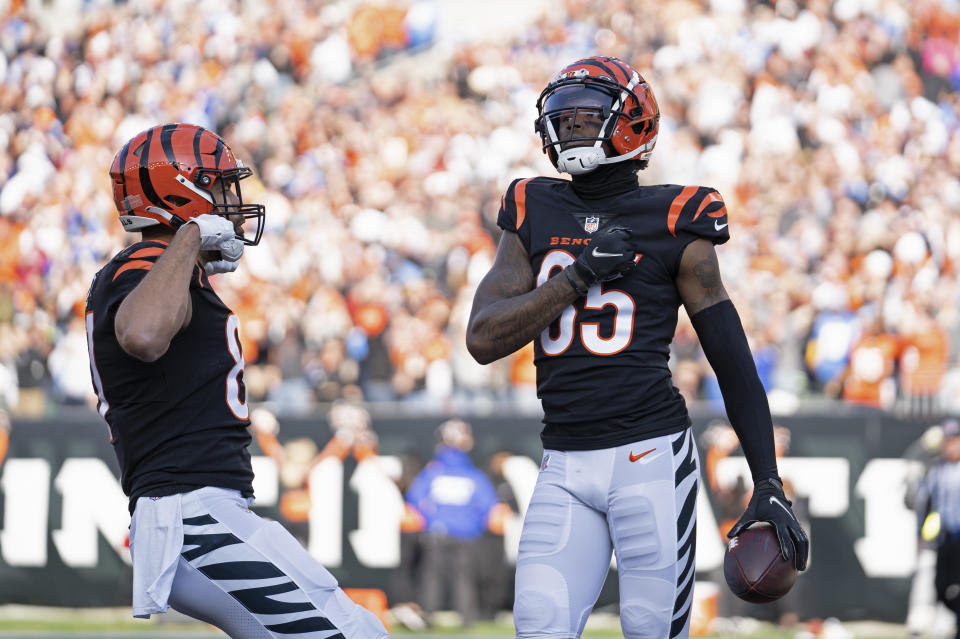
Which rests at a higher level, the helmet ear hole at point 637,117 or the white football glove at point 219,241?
the helmet ear hole at point 637,117

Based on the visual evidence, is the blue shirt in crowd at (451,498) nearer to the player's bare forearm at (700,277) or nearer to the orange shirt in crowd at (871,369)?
the orange shirt in crowd at (871,369)

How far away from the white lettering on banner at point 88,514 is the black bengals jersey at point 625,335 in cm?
660

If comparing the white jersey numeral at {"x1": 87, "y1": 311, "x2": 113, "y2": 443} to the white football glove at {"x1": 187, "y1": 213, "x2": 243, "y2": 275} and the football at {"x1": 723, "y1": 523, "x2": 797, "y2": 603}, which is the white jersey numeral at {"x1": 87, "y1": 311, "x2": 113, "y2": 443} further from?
the football at {"x1": 723, "y1": 523, "x2": 797, "y2": 603}

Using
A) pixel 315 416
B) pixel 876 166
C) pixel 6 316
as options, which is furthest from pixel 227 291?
pixel 876 166

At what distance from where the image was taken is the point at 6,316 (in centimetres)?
1224

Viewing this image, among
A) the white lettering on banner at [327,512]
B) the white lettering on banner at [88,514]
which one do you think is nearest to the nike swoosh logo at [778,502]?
the white lettering on banner at [327,512]

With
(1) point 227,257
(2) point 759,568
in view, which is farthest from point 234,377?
(2) point 759,568

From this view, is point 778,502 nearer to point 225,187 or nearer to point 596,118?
point 596,118

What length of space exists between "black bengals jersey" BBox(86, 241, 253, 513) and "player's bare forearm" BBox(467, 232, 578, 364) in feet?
2.40

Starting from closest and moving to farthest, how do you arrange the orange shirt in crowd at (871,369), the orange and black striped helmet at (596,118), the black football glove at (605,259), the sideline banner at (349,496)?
the black football glove at (605,259), the orange and black striped helmet at (596,118), the sideline banner at (349,496), the orange shirt in crowd at (871,369)

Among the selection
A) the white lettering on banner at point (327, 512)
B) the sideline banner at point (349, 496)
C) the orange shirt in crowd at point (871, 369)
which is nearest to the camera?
the sideline banner at point (349, 496)

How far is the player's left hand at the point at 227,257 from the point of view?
3617 mm

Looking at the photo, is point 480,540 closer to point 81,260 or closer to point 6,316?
point 6,316

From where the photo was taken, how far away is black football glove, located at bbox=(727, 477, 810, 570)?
3.49 meters
